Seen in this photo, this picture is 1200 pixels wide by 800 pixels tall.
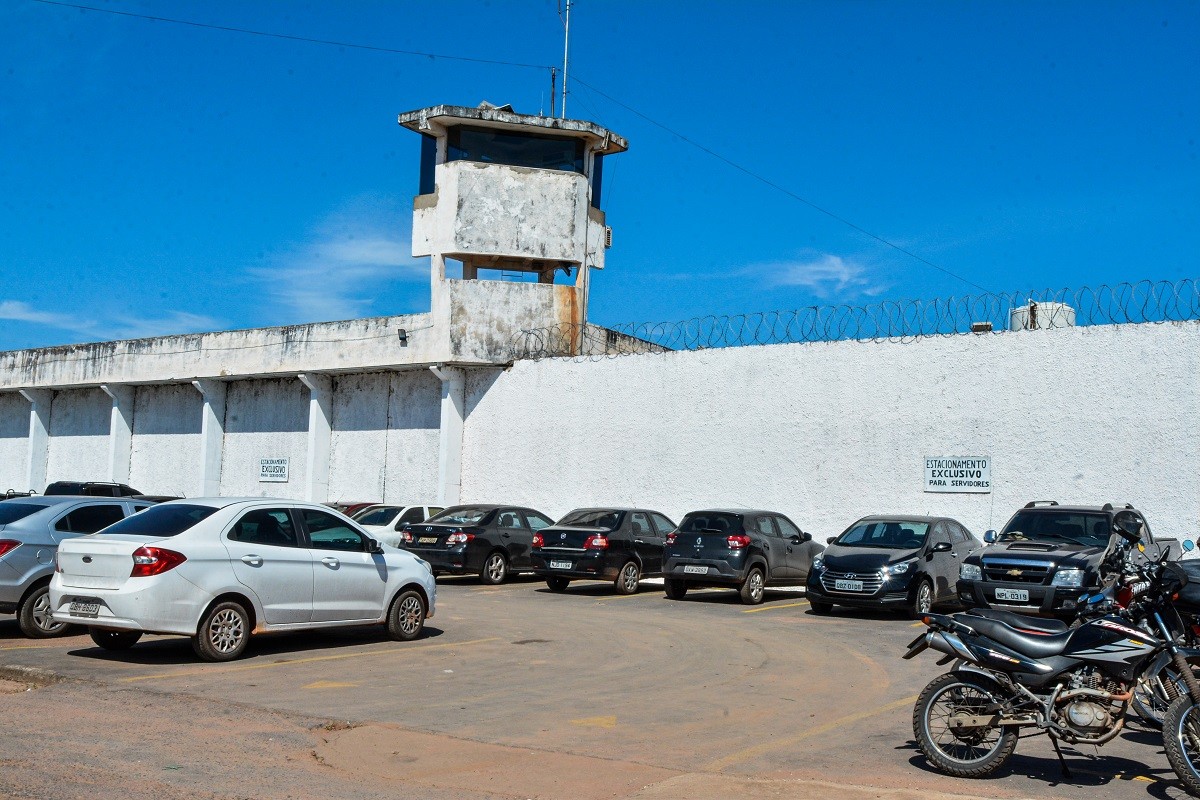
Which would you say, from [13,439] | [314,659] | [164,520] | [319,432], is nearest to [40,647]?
[164,520]

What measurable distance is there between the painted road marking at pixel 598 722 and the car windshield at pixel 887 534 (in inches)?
378

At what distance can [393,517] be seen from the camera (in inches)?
932

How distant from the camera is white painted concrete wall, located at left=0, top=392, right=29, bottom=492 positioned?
40500 millimetres

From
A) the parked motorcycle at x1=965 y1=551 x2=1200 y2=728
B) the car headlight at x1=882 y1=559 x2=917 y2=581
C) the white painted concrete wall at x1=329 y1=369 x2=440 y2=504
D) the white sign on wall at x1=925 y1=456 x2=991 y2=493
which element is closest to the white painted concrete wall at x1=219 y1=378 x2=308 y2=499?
the white painted concrete wall at x1=329 y1=369 x2=440 y2=504

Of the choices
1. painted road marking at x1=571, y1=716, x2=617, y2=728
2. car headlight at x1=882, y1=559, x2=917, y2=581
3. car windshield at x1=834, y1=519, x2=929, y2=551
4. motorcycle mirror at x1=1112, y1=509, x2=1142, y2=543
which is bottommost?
painted road marking at x1=571, y1=716, x2=617, y2=728

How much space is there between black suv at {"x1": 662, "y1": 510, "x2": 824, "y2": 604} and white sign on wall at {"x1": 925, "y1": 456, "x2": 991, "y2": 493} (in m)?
3.22

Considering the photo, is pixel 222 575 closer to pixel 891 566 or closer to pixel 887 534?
pixel 891 566

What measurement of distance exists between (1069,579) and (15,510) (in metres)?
12.8

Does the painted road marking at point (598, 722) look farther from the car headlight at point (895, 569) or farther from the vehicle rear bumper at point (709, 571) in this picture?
the vehicle rear bumper at point (709, 571)

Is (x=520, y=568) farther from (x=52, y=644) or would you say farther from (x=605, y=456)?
(x=52, y=644)

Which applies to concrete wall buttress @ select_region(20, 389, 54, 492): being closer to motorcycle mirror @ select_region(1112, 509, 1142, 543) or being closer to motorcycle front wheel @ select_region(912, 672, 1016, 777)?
motorcycle front wheel @ select_region(912, 672, 1016, 777)

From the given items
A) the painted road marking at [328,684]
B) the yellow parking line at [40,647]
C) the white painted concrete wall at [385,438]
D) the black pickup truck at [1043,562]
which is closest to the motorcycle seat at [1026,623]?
the painted road marking at [328,684]

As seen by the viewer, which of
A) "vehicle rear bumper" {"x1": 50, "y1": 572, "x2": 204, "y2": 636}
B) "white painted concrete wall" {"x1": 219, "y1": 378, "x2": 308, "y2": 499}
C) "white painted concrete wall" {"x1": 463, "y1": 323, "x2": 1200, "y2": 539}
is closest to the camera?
"vehicle rear bumper" {"x1": 50, "y1": 572, "x2": 204, "y2": 636}

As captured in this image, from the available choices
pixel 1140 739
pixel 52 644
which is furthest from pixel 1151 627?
pixel 52 644
